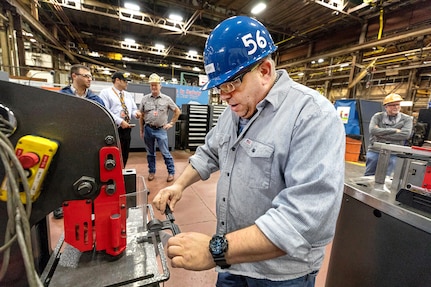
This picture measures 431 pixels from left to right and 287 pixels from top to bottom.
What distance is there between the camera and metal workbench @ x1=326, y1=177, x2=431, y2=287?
81 cm

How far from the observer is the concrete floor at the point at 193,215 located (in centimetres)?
151

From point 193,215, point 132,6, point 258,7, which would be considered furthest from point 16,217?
point 132,6

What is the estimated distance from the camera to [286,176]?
0.59m

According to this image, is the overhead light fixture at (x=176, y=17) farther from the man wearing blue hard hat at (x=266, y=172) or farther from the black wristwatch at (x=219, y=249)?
the black wristwatch at (x=219, y=249)

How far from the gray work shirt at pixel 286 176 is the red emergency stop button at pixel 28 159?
1.85 ft

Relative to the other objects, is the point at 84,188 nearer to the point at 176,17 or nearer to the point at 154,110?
the point at 154,110

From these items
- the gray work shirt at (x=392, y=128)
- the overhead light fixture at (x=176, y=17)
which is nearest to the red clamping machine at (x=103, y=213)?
the gray work shirt at (x=392, y=128)

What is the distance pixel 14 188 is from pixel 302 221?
0.64 m

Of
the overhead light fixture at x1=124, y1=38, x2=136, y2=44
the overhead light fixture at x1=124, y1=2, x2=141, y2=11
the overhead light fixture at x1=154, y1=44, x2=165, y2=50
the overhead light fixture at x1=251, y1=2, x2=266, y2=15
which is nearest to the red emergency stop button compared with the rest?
the overhead light fixture at x1=251, y1=2, x2=266, y2=15

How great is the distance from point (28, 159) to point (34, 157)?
13 mm

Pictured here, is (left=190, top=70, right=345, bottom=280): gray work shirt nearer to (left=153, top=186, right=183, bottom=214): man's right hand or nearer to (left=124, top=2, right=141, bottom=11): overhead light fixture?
(left=153, top=186, right=183, bottom=214): man's right hand

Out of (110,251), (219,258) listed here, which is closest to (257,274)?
(219,258)

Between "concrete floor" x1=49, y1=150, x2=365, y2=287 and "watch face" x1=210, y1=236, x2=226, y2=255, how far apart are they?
2.41 feet

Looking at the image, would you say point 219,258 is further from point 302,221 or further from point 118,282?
point 118,282
